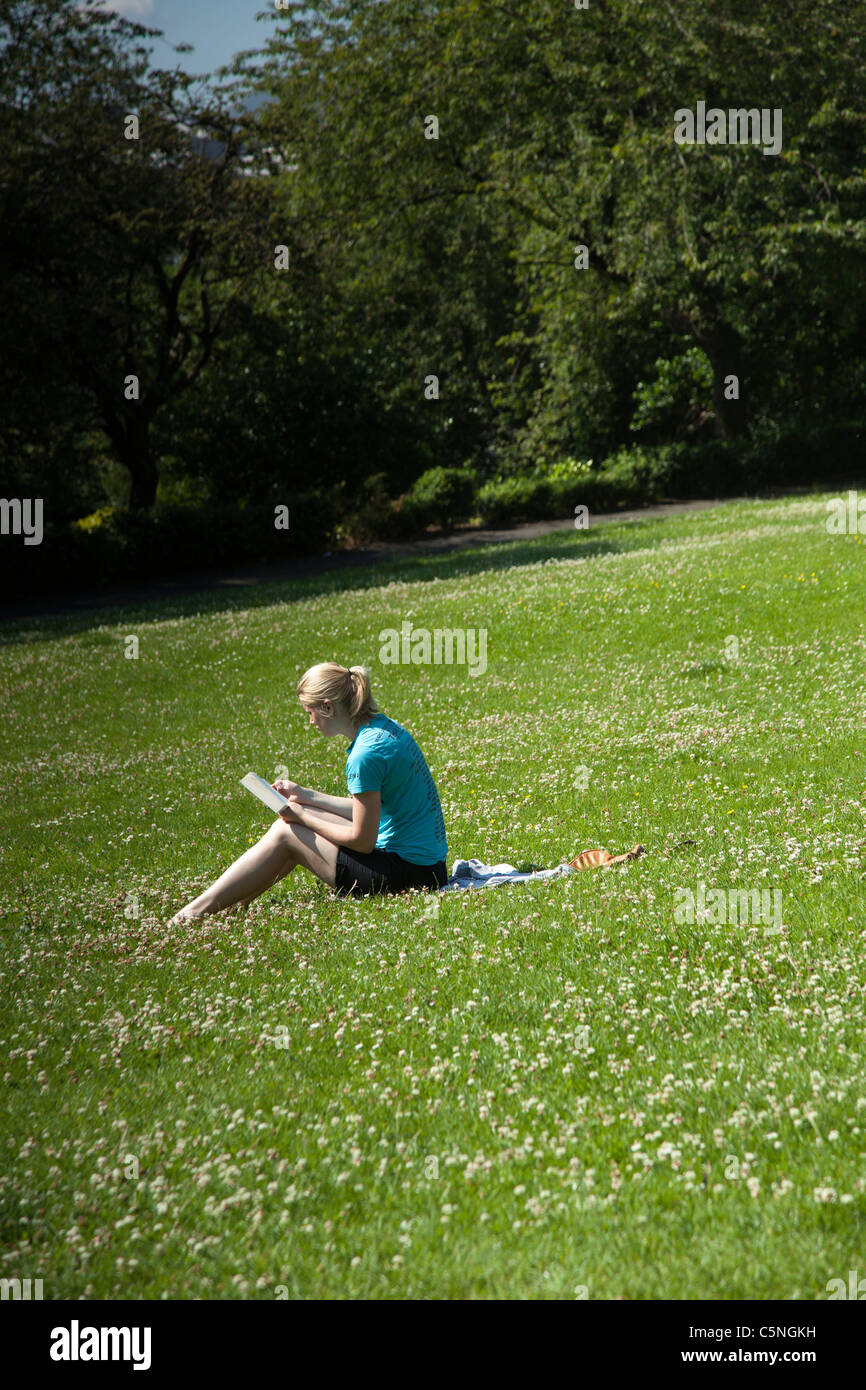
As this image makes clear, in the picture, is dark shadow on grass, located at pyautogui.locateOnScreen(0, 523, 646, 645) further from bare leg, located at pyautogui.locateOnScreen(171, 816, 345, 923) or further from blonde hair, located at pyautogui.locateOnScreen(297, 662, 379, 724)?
blonde hair, located at pyautogui.locateOnScreen(297, 662, 379, 724)

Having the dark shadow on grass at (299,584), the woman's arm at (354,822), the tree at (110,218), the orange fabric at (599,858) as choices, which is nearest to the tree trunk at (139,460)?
the tree at (110,218)

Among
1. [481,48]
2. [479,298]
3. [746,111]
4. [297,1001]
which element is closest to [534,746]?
[297,1001]

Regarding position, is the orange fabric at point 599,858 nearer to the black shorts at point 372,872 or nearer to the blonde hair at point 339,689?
the black shorts at point 372,872

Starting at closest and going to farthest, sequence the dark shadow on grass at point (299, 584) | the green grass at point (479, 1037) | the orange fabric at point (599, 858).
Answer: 1. the green grass at point (479, 1037)
2. the orange fabric at point (599, 858)
3. the dark shadow on grass at point (299, 584)

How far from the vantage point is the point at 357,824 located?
737 cm

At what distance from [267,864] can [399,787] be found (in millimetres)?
1067

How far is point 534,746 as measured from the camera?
1238 centimetres

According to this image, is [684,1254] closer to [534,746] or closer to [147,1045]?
[147,1045]

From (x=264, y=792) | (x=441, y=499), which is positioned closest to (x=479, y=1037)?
(x=264, y=792)

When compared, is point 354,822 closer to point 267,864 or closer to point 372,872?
point 372,872

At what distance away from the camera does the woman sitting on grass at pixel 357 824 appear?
7.39 metres

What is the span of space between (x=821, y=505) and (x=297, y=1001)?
23201 mm

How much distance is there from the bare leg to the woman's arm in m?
0.09

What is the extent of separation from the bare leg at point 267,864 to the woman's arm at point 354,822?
93mm
